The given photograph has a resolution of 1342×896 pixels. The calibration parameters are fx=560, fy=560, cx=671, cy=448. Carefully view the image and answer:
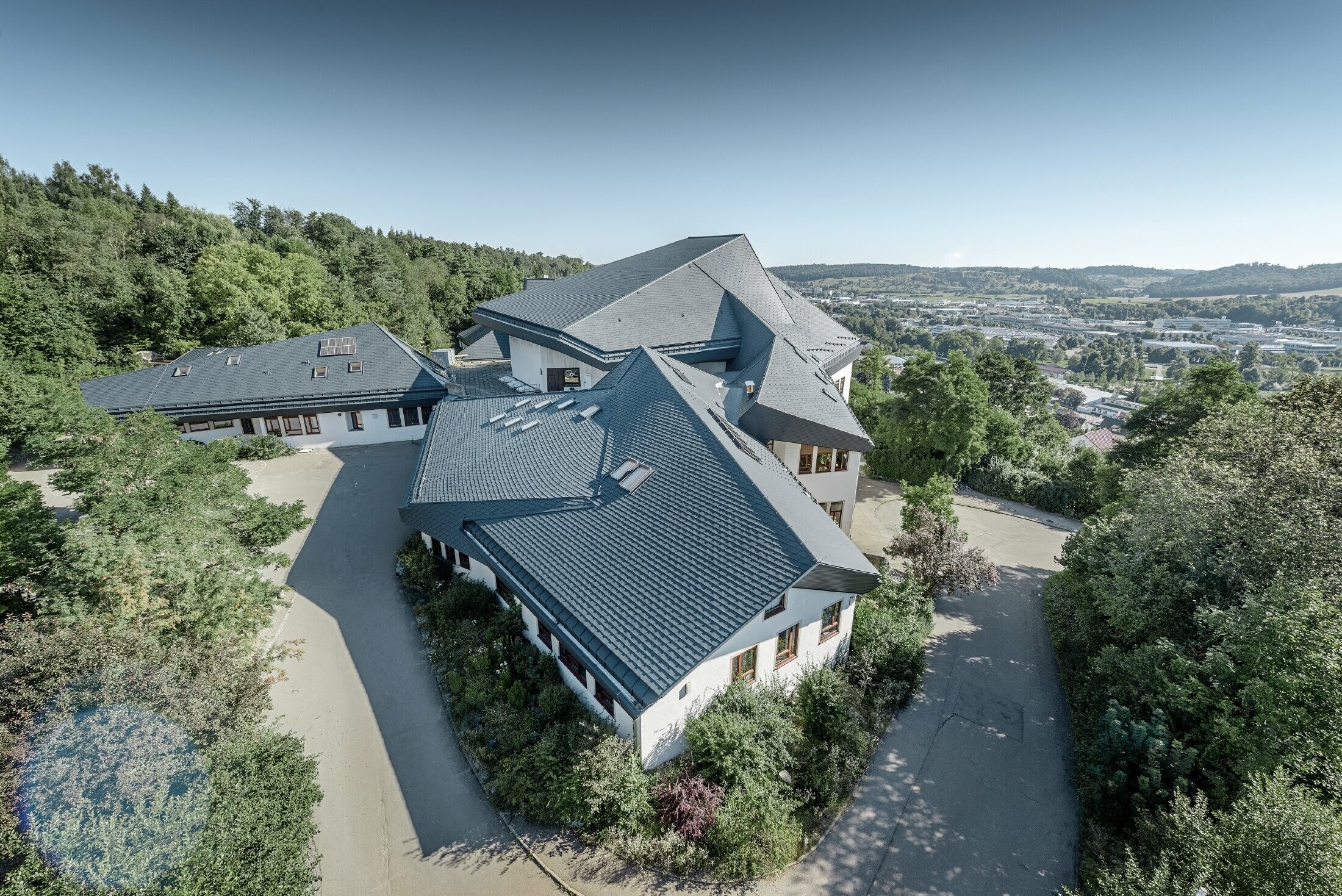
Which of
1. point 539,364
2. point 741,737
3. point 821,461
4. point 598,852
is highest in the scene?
point 539,364

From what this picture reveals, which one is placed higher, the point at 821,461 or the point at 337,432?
the point at 821,461

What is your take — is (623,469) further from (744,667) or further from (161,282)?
(161,282)

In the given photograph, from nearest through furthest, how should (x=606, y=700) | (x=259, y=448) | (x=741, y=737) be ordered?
(x=741, y=737)
(x=606, y=700)
(x=259, y=448)

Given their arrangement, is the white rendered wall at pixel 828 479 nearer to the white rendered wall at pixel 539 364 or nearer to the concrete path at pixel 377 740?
the white rendered wall at pixel 539 364

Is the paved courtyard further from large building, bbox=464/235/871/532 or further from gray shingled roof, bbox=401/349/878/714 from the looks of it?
large building, bbox=464/235/871/532

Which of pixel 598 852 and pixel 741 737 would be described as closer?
pixel 598 852

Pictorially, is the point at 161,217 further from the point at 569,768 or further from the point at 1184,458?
the point at 1184,458

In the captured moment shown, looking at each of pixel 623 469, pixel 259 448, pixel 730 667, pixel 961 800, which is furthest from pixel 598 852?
pixel 259 448
